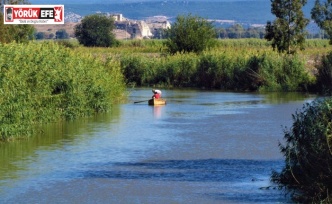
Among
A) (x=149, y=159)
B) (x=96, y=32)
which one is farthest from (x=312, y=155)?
(x=96, y=32)

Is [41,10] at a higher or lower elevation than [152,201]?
higher

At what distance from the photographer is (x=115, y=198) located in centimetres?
1473

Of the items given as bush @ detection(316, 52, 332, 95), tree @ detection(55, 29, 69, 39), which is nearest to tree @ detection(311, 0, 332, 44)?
bush @ detection(316, 52, 332, 95)

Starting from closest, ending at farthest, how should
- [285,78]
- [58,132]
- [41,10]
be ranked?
1. [58,132]
2. [41,10]
3. [285,78]

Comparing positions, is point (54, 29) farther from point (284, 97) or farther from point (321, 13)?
point (284, 97)

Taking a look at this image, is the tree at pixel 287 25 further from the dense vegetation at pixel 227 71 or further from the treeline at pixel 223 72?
the treeline at pixel 223 72

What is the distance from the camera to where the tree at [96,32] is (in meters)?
94.5

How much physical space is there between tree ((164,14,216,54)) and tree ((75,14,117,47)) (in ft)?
104

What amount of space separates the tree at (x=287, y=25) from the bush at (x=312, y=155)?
42.9m

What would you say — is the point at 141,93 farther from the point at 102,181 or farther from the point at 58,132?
the point at 102,181

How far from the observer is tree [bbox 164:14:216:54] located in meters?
59.2

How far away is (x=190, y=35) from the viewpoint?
194 feet

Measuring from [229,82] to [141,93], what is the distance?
21.4 ft

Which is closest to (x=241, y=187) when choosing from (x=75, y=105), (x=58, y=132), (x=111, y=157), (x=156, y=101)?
(x=111, y=157)
